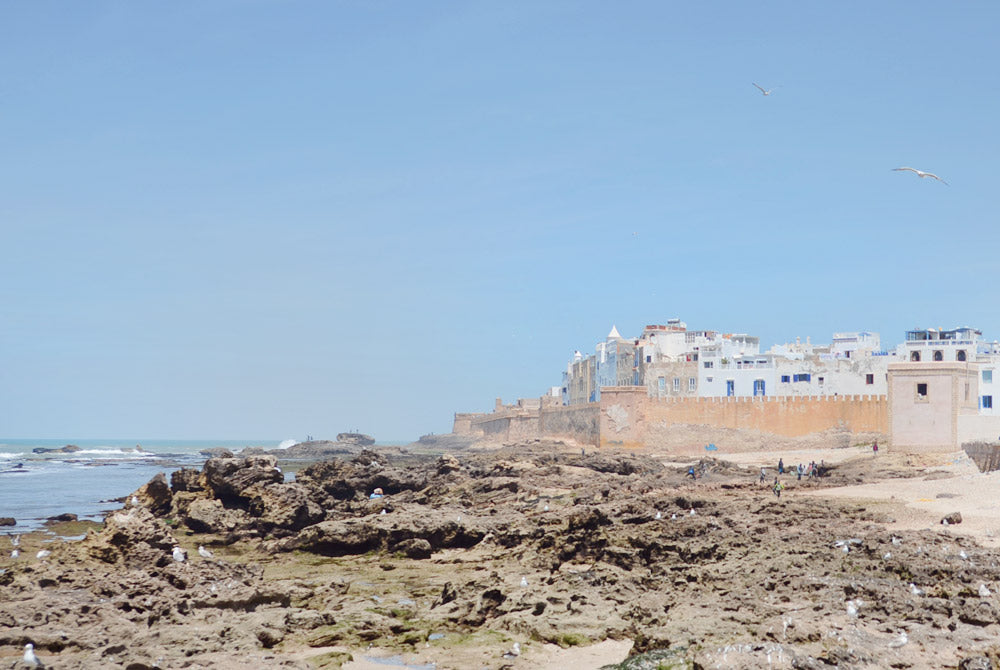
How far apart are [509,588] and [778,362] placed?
46622 millimetres

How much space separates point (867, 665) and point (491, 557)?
8449 mm

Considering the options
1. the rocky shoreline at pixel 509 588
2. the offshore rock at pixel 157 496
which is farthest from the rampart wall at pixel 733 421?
the offshore rock at pixel 157 496

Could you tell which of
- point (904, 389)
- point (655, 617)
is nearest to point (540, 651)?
point (655, 617)

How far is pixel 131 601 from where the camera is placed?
11.1m

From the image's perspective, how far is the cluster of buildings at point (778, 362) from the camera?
53.9 meters

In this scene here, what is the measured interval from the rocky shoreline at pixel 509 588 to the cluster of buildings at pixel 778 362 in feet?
114

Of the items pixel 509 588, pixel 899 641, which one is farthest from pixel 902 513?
pixel 899 641

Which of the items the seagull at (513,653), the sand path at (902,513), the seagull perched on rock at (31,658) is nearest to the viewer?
the seagull perched on rock at (31,658)

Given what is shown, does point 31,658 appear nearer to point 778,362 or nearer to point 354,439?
point 778,362

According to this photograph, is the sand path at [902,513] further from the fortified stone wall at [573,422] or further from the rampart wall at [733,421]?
the fortified stone wall at [573,422]

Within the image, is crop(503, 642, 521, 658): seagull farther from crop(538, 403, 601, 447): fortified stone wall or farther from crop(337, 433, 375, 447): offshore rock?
crop(337, 433, 375, 447): offshore rock

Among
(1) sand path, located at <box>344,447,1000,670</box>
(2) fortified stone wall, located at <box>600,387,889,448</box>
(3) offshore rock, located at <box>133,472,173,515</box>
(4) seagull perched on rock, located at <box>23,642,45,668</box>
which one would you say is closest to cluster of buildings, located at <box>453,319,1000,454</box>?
(2) fortified stone wall, located at <box>600,387,889,448</box>

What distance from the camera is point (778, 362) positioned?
56.5 meters

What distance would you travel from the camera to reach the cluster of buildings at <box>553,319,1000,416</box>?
5388 centimetres
